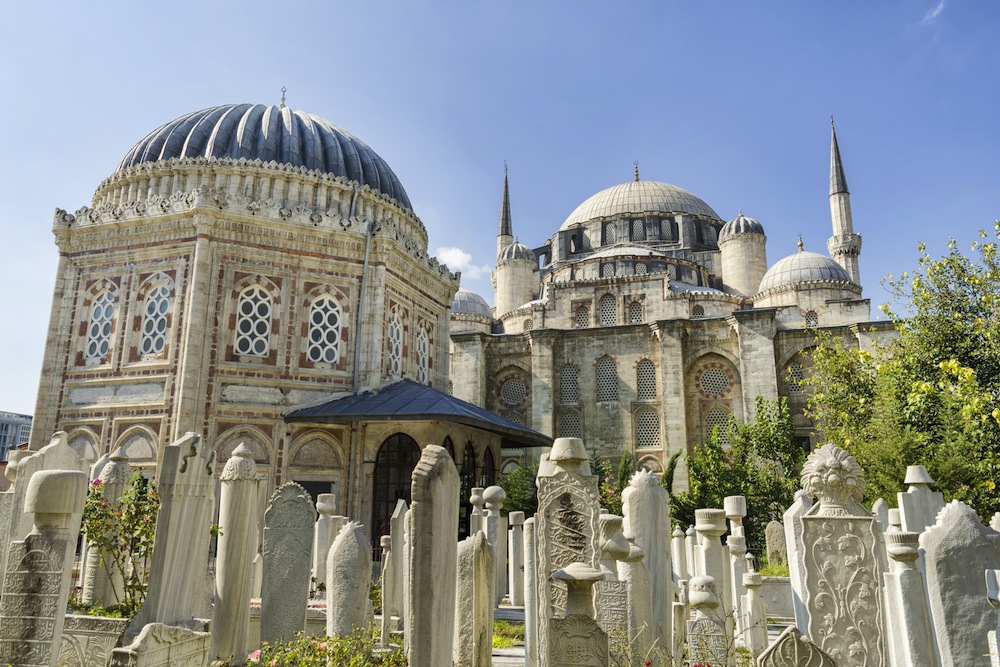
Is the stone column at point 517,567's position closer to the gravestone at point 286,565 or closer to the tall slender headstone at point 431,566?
the gravestone at point 286,565

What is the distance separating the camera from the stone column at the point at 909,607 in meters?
4.83

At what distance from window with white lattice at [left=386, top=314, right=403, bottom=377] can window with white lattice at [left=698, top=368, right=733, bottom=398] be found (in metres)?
13.2

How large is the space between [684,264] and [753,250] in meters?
3.62

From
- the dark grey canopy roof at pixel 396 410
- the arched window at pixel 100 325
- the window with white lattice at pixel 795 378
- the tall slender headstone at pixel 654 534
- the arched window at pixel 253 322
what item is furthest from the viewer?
the window with white lattice at pixel 795 378

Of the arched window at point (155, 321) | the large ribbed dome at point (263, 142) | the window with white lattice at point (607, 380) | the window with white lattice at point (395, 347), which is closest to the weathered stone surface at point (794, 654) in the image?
the window with white lattice at point (395, 347)

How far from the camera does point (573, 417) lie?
27453 mm

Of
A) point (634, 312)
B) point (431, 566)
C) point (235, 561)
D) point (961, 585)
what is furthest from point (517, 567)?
point (634, 312)

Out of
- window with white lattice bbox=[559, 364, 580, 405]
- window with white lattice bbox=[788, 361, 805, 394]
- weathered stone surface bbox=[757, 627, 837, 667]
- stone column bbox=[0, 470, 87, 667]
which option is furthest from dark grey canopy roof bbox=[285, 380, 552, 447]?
window with white lattice bbox=[788, 361, 805, 394]

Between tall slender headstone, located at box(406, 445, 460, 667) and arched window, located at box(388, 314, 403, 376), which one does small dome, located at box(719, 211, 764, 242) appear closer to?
arched window, located at box(388, 314, 403, 376)

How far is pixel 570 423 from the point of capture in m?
27.5

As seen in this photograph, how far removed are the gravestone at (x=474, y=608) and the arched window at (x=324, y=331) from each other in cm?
1121

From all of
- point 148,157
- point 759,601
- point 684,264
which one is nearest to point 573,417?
point 684,264

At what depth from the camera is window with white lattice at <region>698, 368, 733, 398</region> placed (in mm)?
26141

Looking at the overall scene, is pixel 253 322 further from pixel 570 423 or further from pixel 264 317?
pixel 570 423
